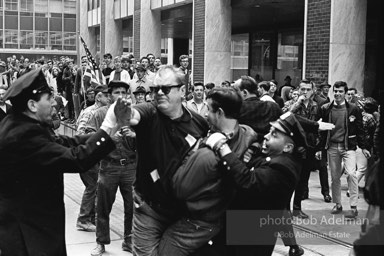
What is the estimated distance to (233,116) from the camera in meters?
4.30

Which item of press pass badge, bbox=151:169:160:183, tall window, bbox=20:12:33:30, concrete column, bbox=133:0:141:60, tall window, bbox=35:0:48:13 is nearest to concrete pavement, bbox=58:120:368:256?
press pass badge, bbox=151:169:160:183

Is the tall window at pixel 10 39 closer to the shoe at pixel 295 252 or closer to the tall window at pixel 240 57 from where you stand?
the tall window at pixel 240 57

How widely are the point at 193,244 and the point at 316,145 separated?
5.95m

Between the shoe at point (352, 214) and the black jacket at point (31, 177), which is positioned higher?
the black jacket at point (31, 177)

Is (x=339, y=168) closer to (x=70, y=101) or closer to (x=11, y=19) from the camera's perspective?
(x=70, y=101)

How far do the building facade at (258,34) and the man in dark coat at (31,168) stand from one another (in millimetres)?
7891

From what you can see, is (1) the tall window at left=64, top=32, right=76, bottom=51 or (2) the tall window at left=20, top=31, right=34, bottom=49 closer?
(2) the tall window at left=20, top=31, right=34, bottom=49

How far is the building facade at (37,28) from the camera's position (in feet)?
173

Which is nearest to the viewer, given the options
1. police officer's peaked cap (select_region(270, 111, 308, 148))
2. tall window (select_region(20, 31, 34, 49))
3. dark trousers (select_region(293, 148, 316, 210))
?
police officer's peaked cap (select_region(270, 111, 308, 148))

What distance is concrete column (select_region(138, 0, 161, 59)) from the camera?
23656 millimetres

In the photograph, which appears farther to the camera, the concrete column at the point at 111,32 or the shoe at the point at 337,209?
the concrete column at the point at 111,32

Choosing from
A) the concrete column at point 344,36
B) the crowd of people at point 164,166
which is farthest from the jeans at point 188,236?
the concrete column at point 344,36

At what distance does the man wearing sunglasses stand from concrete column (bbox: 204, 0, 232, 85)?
13.5 metres

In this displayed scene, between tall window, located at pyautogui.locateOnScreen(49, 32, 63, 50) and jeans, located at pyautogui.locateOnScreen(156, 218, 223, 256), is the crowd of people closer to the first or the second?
jeans, located at pyautogui.locateOnScreen(156, 218, 223, 256)
